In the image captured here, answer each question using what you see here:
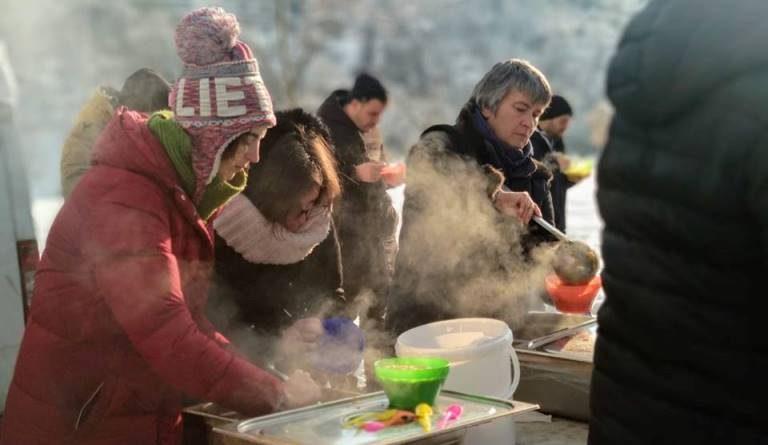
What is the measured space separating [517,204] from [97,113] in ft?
5.24

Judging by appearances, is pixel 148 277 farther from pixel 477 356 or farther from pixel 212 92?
pixel 477 356

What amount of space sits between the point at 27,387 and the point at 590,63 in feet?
62.7

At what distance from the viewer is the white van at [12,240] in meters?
3.12

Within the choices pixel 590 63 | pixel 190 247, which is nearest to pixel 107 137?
pixel 190 247

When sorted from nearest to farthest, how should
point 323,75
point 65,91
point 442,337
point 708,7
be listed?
point 708,7 < point 442,337 < point 65,91 < point 323,75

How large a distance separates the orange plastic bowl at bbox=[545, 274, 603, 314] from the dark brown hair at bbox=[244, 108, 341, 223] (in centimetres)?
87

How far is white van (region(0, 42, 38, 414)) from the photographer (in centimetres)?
Result: 312

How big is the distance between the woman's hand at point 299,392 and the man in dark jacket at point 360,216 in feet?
6.79

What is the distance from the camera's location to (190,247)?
2.02 metres

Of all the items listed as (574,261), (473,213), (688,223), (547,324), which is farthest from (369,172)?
(688,223)

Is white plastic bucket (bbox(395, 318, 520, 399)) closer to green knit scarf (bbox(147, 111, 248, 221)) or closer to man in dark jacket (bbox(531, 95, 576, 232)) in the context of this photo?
green knit scarf (bbox(147, 111, 248, 221))

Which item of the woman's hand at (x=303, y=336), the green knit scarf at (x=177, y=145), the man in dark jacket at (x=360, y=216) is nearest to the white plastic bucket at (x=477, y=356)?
the woman's hand at (x=303, y=336)

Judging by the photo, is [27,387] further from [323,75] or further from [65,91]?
[323,75]

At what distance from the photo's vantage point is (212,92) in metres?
2.02
